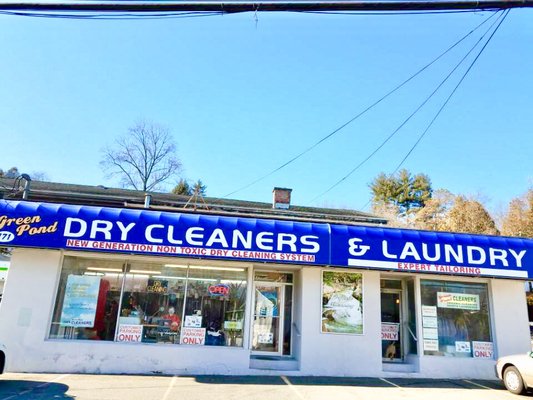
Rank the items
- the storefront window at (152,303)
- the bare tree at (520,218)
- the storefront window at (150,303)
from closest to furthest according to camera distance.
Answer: the storefront window at (150,303) → the storefront window at (152,303) → the bare tree at (520,218)

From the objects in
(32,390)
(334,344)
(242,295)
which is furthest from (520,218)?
(32,390)

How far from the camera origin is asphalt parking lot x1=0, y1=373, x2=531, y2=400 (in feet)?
30.0

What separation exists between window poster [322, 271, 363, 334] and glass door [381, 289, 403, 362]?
181 cm

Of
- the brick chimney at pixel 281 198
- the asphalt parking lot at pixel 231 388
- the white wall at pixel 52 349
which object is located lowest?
the asphalt parking lot at pixel 231 388

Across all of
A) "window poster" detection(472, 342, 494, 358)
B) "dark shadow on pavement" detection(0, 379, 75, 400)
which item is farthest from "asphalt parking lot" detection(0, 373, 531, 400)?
"window poster" detection(472, 342, 494, 358)

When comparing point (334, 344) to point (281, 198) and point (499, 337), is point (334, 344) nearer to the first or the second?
point (499, 337)

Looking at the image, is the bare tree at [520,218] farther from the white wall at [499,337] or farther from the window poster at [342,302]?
the window poster at [342,302]

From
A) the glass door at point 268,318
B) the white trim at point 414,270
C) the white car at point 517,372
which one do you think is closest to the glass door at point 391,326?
the white trim at point 414,270

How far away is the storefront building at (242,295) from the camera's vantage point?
37.8 ft

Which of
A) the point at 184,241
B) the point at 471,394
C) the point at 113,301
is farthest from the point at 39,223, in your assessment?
the point at 471,394

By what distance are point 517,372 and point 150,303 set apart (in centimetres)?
1010

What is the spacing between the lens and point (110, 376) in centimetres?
1099

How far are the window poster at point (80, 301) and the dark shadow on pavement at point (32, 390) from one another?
86.5 inches

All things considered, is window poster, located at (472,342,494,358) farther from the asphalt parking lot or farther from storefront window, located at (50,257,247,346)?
storefront window, located at (50,257,247,346)
